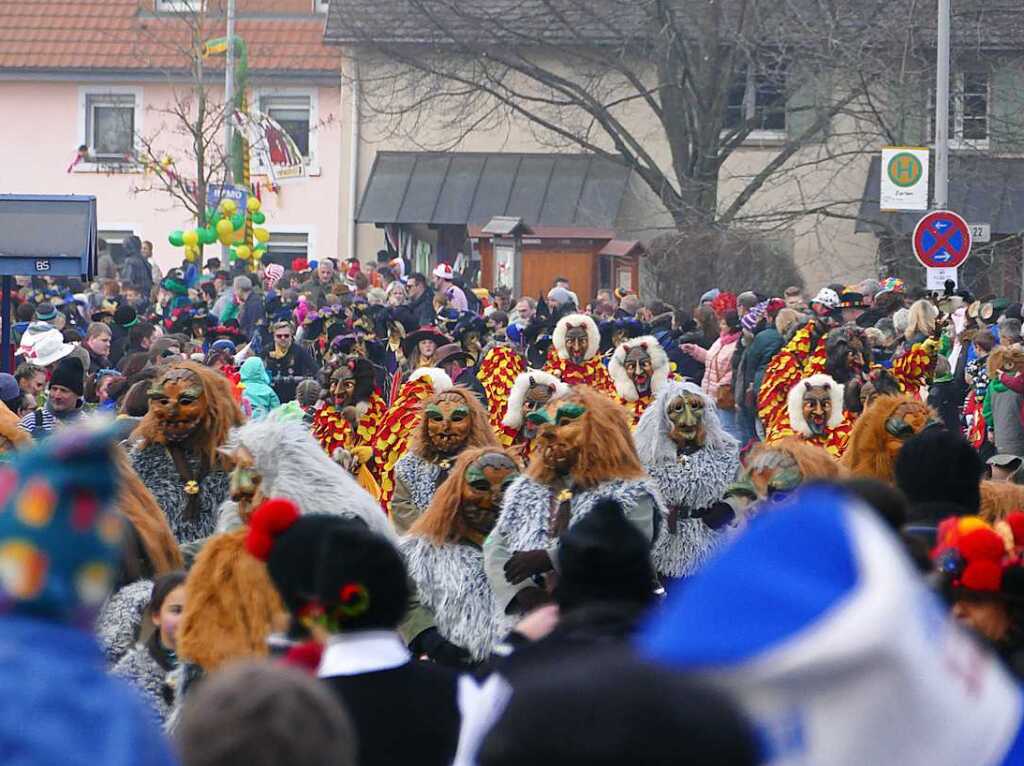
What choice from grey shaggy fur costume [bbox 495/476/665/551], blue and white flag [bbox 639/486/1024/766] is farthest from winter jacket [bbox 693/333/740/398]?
blue and white flag [bbox 639/486/1024/766]

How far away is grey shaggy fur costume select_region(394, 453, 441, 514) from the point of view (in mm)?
9289

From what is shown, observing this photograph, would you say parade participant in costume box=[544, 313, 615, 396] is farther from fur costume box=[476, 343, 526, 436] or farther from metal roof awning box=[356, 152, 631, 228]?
metal roof awning box=[356, 152, 631, 228]

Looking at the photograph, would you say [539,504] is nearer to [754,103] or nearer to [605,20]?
[605,20]

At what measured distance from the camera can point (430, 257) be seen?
37250mm

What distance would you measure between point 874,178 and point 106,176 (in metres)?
15.5

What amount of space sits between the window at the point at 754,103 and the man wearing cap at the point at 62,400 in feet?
69.7

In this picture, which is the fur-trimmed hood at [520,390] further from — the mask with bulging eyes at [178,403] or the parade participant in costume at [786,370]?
the mask with bulging eyes at [178,403]

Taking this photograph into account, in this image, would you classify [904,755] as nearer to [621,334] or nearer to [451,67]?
[621,334]

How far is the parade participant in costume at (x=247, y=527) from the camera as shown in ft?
17.1

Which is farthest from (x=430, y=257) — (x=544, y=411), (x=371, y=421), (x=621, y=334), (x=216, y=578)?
(x=216, y=578)

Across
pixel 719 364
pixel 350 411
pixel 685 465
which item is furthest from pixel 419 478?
pixel 719 364

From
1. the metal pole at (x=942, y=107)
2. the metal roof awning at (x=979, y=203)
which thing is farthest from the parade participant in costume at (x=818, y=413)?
the metal roof awning at (x=979, y=203)

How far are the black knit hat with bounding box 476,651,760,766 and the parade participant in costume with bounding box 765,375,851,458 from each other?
31.0 feet

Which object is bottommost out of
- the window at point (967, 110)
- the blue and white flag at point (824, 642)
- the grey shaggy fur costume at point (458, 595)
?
the grey shaggy fur costume at point (458, 595)
